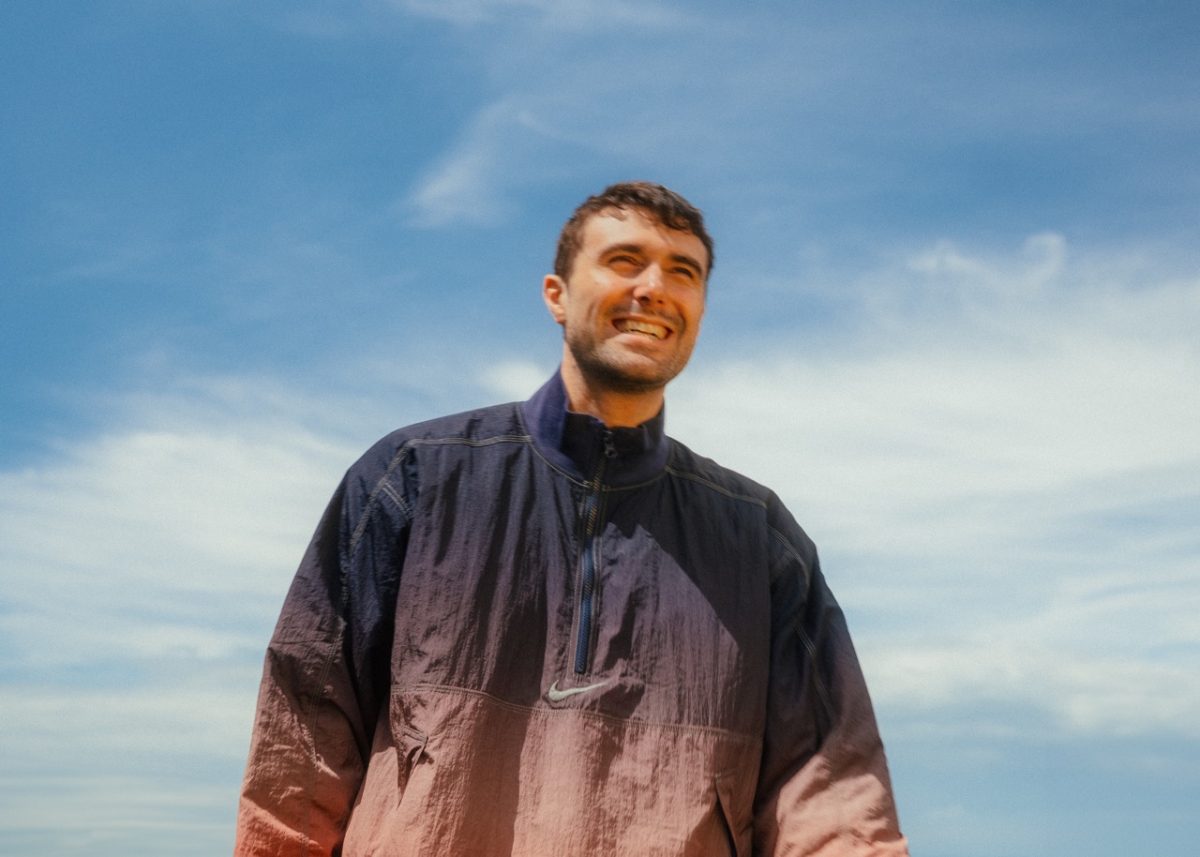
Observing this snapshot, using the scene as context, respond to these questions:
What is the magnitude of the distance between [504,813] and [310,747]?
0.51 m

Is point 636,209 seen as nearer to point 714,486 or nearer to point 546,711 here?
point 714,486

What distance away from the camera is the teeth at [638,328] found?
11.8 ft

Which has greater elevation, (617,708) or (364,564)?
(364,564)

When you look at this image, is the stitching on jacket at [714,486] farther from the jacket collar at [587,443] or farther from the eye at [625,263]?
the eye at [625,263]

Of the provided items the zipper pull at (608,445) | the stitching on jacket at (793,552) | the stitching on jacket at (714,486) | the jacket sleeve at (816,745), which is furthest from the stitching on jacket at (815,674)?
the zipper pull at (608,445)

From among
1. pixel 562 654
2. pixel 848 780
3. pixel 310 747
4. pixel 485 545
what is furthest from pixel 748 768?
pixel 310 747

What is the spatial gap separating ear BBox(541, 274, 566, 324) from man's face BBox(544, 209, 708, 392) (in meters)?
0.07

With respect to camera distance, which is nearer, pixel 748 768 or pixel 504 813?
pixel 504 813

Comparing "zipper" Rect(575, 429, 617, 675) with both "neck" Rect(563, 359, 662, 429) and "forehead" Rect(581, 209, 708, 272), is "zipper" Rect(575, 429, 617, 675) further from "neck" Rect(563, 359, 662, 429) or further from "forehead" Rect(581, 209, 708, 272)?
"forehead" Rect(581, 209, 708, 272)

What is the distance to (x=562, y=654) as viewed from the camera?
3.37 meters

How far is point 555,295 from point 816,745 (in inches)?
55.1

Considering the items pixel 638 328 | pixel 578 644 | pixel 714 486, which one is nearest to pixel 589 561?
pixel 578 644

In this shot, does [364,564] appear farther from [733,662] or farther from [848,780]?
[848,780]

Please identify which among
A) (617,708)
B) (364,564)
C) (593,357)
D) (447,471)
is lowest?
(617,708)
